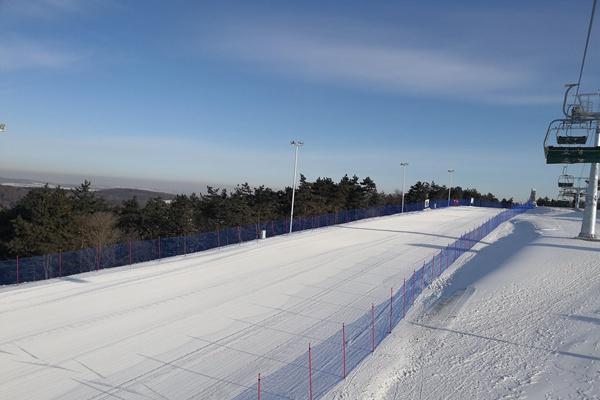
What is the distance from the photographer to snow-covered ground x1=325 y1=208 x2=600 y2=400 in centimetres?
953

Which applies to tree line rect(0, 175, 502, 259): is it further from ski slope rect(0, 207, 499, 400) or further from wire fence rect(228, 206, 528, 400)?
wire fence rect(228, 206, 528, 400)

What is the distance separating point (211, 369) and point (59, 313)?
7411mm

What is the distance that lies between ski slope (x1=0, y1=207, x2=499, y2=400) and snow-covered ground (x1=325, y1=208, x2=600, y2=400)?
2.38m

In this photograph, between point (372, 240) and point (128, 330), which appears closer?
point (128, 330)

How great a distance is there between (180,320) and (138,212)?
147 feet

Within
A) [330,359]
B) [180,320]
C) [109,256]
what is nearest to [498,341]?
[330,359]

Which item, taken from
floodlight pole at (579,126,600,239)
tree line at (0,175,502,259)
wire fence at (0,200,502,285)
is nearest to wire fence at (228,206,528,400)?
wire fence at (0,200,502,285)

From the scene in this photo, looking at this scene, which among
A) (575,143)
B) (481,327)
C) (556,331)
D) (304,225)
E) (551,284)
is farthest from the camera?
(304,225)

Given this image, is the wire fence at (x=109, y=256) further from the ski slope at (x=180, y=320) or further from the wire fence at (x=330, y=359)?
the wire fence at (x=330, y=359)

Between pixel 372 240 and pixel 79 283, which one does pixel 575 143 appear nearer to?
pixel 372 240

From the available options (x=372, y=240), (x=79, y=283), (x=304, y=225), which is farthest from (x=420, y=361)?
(x=304, y=225)

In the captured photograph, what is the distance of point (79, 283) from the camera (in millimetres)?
19344

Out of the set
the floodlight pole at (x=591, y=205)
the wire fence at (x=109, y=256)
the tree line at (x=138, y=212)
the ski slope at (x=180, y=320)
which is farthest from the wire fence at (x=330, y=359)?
the tree line at (x=138, y=212)

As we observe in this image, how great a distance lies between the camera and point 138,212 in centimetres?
5631
